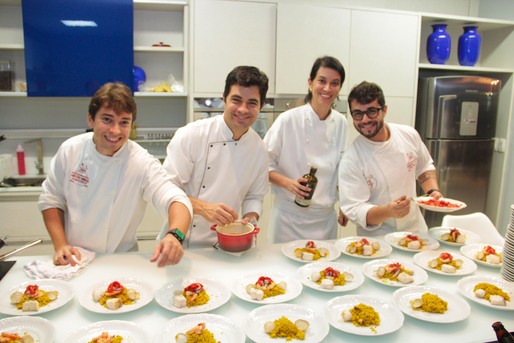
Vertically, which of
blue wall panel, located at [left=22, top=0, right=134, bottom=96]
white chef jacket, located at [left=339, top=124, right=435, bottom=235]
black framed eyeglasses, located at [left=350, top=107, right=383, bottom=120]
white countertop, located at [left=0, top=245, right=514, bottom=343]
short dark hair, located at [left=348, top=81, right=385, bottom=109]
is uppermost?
blue wall panel, located at [left=22, top=0, right=134, bottom=96]

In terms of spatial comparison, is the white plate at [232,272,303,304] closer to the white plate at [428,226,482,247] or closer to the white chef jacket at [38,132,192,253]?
the white chef jacket at [38,132,192,253]

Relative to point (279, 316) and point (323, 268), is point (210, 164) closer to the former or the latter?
point (323, 268)

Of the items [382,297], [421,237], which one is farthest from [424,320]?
[421,237]

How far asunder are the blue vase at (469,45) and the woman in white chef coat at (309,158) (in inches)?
96.9

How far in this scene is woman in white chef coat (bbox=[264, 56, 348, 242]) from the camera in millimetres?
2395

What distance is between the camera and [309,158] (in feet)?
7.83

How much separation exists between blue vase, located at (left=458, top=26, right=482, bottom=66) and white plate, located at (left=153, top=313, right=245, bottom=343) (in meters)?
3.99

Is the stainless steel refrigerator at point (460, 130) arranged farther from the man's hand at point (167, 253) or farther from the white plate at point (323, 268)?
the man's hand at point (167, 253)

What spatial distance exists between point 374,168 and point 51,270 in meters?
1.57

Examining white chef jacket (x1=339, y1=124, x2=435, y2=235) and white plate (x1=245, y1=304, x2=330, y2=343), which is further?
white chef jacket (x1=339, y1=124, x2=435, y2=235)

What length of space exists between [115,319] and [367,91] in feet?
4.98

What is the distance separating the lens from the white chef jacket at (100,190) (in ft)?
5.77

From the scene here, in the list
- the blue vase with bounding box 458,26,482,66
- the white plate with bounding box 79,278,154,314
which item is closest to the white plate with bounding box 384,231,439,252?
the white plate with bounding box 79,278,154,314

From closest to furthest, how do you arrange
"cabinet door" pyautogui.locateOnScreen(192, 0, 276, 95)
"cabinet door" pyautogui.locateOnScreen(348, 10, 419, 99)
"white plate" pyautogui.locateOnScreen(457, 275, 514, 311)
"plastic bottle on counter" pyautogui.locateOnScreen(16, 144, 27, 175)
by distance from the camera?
1. "white plate" pyautogui.locateOnScreen(457, 275, 514, 311)
2. "cabinet door" pyautogui.locateOnScreen(192, 0, 276, 95)
3. "plastic bottle on counter" pyautogui.locateOnScreen(16, 144, 27, 175)
4. "cabinet door" pyautogui.locateOnScreen(348, 10, 419, 99)
